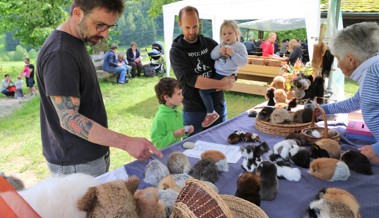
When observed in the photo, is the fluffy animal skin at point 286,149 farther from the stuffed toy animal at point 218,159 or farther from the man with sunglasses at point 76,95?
the man with sunglasses at point 76,95

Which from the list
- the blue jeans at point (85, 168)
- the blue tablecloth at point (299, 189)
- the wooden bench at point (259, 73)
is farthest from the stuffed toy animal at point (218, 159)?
the wooden bench at point (259, 73)

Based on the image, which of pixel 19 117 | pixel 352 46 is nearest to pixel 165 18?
pixel 19 117

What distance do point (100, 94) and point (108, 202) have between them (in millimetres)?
948

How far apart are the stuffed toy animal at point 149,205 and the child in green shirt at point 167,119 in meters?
1.13

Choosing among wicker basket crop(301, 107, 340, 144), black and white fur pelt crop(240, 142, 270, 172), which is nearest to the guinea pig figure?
black and white fur pelt crop(240, 142, 270, 172)

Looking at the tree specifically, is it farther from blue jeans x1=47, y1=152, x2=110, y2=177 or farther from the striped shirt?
the striped shirt

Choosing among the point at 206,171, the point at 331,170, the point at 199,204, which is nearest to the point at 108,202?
the point at 199,204

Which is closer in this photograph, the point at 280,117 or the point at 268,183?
the point at 268,183

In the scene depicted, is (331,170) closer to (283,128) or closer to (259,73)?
(283,128)

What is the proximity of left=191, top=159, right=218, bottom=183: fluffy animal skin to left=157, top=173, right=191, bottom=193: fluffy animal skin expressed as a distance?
5.0 inches

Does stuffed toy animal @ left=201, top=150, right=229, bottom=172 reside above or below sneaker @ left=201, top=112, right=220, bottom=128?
above

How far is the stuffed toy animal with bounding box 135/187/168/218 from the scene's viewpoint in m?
0.89

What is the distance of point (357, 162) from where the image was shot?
1.62m

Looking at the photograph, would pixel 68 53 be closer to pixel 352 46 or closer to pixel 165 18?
pixel 352 46
